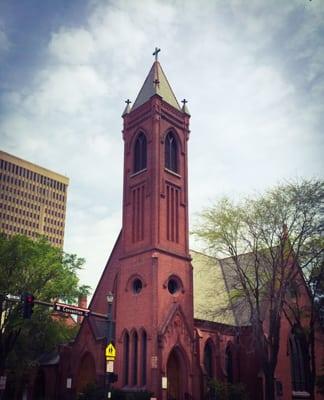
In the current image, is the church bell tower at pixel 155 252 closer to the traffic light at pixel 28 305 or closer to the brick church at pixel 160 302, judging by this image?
the brick church at pixel 160 302

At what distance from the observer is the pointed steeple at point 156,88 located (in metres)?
42.7

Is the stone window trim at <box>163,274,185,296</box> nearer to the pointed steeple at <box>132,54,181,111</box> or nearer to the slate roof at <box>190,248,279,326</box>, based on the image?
the slate roof at <box>190,248,279,326</box>

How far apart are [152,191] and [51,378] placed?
19690mm

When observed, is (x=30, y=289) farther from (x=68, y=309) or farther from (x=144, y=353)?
(x=68, y=309)

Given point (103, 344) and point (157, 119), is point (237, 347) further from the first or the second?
point (157, 119)

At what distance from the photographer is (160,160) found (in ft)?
130

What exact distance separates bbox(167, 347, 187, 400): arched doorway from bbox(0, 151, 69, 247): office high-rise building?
94723 millimetres

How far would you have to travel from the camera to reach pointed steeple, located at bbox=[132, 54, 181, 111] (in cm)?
4266

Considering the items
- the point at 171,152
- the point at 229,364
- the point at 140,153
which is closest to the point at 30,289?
the point at 140,153

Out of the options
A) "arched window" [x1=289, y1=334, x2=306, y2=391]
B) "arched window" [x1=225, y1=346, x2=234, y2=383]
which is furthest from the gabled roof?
"arched window" [x1=289, y1=334, x2=306, y2=391]

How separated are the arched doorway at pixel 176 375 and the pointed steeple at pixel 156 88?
853 inches

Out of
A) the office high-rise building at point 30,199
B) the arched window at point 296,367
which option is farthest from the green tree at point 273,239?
the office high-rise building at point 30,199

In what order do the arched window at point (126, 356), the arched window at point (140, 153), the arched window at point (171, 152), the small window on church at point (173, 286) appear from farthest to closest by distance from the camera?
the arched window at point (171, 152) < the arched window at point (140, 153) < the small window on church at point (173, 286) < the arched window at point (126, 356)

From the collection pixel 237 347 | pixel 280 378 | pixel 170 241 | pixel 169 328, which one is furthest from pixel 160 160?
pixel 280 378
